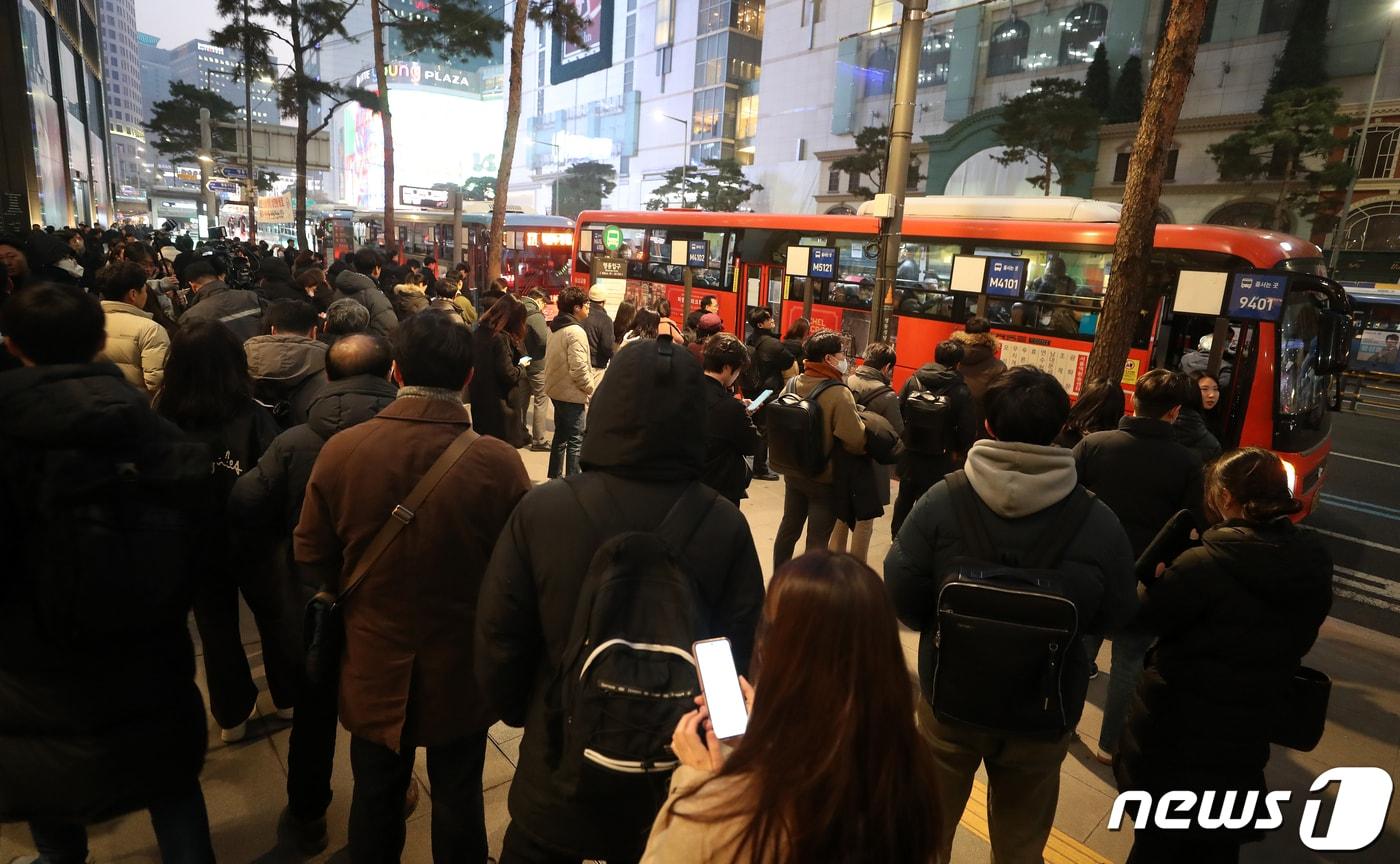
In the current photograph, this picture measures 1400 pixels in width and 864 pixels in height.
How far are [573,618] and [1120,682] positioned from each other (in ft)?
10.5

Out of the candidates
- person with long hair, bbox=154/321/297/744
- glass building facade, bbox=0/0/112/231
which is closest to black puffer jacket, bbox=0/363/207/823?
person with long hair, bbox=154/321/297/744

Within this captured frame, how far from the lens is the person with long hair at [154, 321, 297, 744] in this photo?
3098 mm

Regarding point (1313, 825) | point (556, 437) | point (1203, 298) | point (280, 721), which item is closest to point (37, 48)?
point (556, 437)

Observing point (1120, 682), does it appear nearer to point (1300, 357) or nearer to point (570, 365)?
point (570, 365)

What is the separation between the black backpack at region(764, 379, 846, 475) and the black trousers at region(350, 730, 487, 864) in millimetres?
2668

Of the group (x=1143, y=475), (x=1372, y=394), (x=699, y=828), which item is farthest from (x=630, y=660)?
(x=1372, y=394)

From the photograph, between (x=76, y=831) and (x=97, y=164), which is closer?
(x=76, y=831)

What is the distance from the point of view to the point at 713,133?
65.9 metres

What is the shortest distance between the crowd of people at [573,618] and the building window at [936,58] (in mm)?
46881

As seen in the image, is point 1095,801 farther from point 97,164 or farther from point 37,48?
point 97,164

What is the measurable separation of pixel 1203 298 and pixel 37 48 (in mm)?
31340

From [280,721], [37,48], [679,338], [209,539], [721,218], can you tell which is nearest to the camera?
[209,539]

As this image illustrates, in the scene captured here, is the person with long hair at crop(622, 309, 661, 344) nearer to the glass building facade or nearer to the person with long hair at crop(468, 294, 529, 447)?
the person with long hair at crop(468, 294, 529, 447)

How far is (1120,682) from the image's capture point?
3.78m
